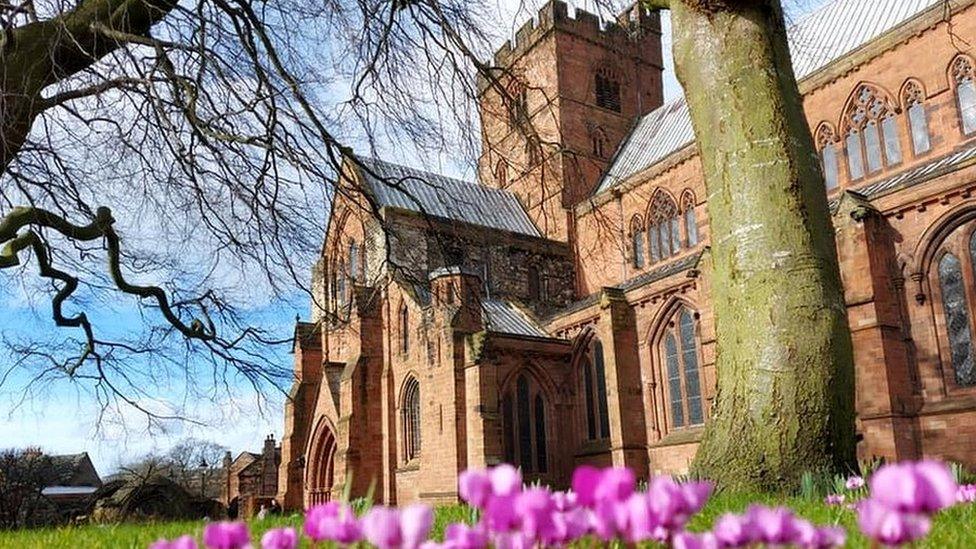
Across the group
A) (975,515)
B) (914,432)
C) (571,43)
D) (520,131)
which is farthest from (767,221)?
(571,43)

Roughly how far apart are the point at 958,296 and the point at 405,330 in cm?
1465

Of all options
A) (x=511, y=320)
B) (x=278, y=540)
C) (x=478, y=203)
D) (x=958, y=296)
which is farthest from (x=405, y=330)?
(x=278, y=540)

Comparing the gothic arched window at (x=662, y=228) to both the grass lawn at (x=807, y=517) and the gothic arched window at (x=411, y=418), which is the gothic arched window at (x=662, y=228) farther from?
the grass lawn at (x=807, y=517)

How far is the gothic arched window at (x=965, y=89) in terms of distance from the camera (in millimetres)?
17922

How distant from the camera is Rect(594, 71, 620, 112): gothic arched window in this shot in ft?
108

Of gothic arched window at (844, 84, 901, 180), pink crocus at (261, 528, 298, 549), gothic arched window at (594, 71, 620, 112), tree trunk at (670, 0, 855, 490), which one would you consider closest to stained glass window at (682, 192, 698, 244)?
gothic arched window at (844, 84, 901, 180)

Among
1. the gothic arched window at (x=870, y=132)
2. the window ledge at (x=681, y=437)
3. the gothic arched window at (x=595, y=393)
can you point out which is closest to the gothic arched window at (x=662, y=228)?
the gothic arched window at (x=595, y=393)

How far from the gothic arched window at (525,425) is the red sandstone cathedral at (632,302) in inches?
2.4

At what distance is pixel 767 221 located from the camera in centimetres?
524

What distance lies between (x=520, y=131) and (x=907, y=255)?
10905mm

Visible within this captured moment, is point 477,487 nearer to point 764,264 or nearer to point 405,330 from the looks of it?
point 764,264

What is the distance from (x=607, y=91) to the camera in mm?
33344

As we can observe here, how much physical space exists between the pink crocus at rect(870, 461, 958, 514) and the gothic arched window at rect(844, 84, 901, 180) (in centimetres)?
2073

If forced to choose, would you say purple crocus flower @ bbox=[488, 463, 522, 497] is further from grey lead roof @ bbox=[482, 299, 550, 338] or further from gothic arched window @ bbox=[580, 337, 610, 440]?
grey lead roof @ bbox=[482, 299, 550, 338]
